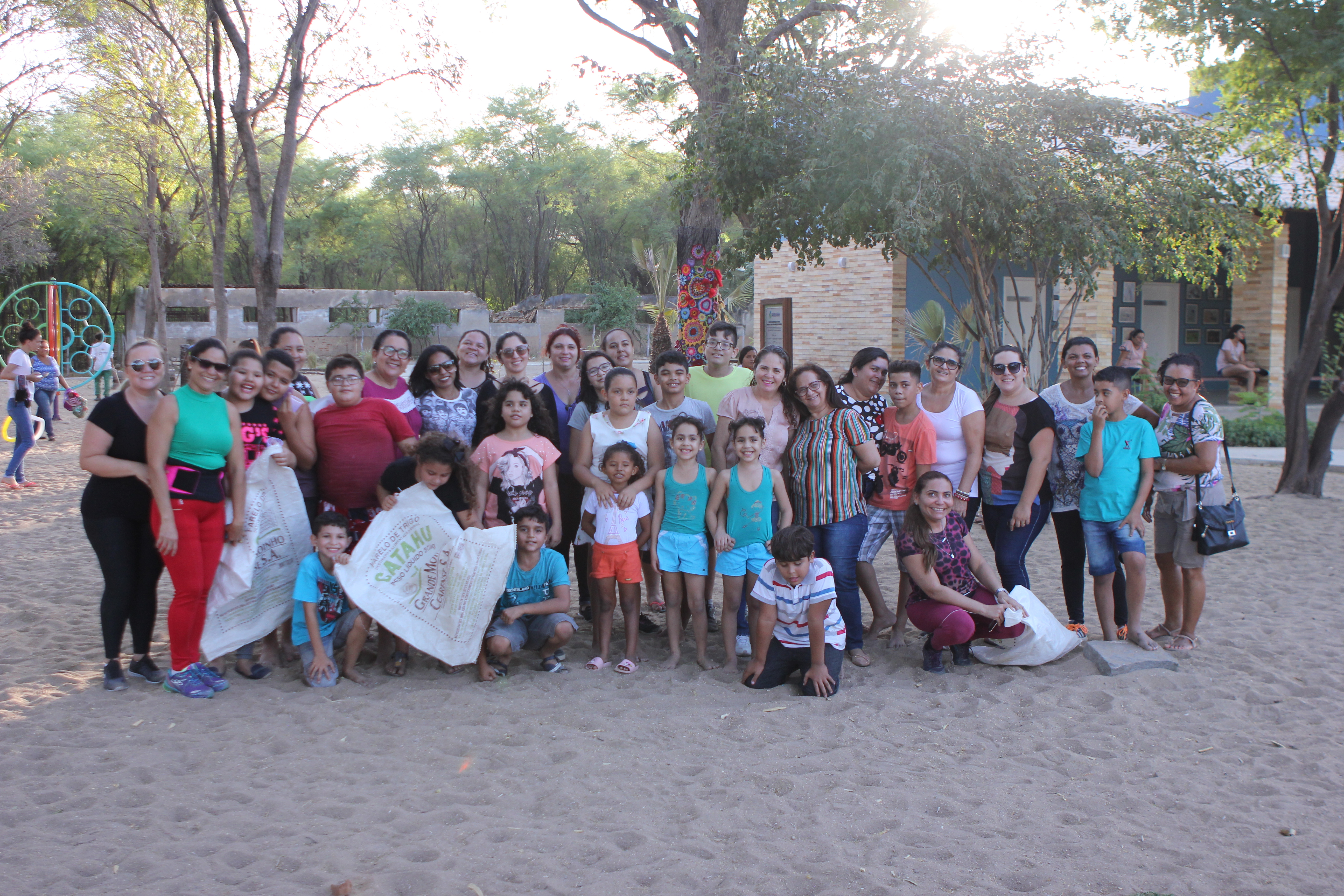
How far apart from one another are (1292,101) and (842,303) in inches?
319

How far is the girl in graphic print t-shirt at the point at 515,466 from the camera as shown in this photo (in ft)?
16.1

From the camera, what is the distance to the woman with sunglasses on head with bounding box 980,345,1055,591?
16.0ft

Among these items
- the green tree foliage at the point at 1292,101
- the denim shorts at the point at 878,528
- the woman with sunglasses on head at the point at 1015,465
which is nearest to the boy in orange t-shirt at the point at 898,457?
the denim shorts at the point at 878,528

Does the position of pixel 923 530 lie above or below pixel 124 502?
below

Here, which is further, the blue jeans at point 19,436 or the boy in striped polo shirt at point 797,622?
the blue jeans at point 19,436

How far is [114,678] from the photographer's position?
14.9 ft

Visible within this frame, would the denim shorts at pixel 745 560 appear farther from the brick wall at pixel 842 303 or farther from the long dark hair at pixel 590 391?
the brick wall at pixel 842 303

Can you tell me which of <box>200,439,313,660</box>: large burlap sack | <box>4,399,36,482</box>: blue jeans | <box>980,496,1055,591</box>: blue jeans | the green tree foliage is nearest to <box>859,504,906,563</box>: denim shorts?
<box>980,496,1055,591</box>: blue jeans

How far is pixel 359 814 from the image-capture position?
3.42 m

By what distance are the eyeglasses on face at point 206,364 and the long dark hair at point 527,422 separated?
1.29m

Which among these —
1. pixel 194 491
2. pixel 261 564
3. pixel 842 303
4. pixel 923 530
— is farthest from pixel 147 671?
pixel 842 303

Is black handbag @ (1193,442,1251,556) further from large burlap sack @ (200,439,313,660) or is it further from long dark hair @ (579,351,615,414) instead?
large burlap sack @ (200,439,313,660)

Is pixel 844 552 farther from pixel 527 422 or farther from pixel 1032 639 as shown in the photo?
pixel 527 422

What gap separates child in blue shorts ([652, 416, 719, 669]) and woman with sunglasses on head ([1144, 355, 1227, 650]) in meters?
2.28
